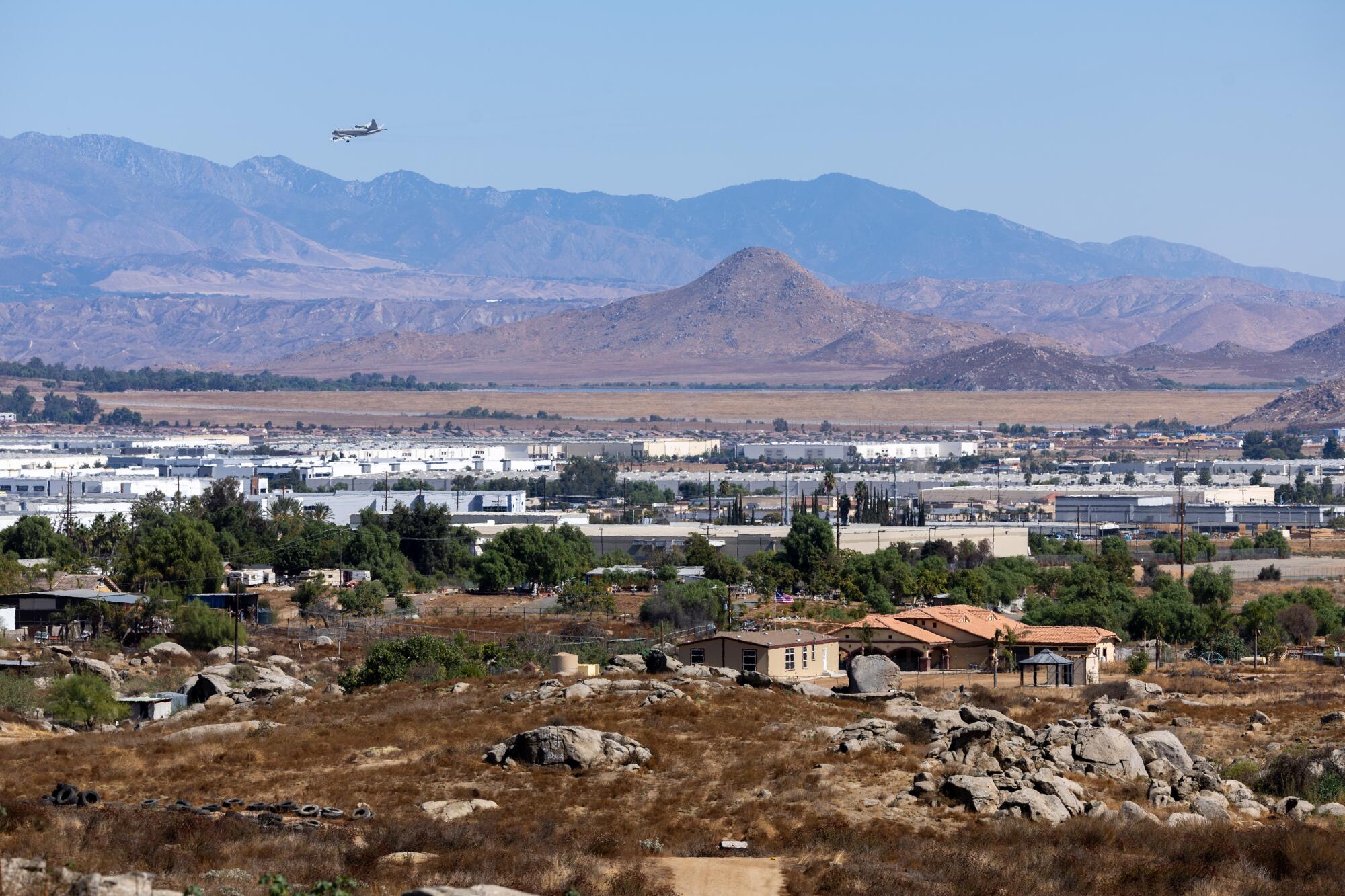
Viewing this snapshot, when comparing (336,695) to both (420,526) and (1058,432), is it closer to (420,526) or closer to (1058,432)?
(420,526)

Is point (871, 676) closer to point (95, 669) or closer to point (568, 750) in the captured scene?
point (568, 750)

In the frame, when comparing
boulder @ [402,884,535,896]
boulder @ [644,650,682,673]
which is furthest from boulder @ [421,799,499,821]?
boulder @ [644,650,682,673]

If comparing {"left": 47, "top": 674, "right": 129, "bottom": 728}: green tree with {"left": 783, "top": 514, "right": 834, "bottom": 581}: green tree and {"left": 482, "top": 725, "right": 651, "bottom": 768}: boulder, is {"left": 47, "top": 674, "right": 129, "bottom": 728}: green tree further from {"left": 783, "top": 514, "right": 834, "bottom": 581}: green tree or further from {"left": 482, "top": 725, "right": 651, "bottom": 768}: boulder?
{"left": 783, "top": 514, "right": 834, "bottom": 581}: green tree

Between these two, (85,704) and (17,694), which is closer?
(85,704)

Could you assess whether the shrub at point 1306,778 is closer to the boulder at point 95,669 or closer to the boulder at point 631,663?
the boulder at point 631,663

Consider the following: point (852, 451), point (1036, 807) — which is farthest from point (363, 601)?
point (852, 451)

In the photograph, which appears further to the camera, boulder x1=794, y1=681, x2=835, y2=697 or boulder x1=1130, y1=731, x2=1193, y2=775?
boulder x1=794, y1=681, x2=835, y2=697
